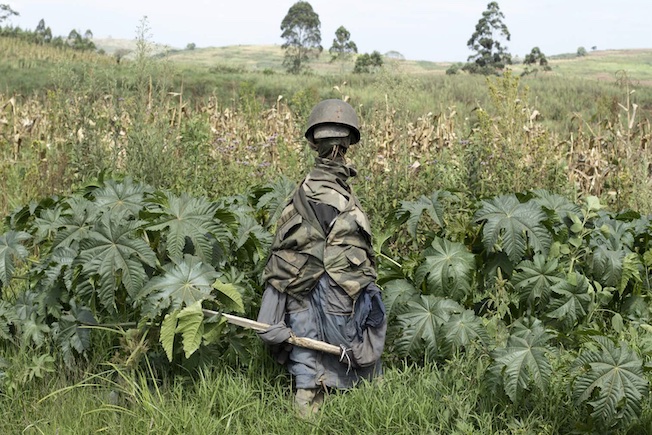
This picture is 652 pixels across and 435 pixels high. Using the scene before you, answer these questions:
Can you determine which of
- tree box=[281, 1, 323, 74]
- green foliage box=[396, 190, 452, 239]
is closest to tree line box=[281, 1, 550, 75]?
tree box=[281, 1, 323, 74]

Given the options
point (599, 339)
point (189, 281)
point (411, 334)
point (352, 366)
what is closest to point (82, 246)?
point (189, 281)

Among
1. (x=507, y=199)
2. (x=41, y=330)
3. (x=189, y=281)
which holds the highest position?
(x=507, y=199)

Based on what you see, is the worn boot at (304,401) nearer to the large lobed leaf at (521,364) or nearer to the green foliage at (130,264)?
the green foliage at (130,264)

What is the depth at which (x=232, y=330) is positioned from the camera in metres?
4.01

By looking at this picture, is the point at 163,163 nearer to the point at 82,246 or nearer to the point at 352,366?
the point at 82,246

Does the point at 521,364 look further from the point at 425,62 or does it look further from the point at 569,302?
the point at 425,62

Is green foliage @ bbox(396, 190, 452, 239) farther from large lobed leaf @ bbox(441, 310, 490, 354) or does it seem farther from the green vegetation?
large lobed leaf @ bbox(441, 310, 490, 354)

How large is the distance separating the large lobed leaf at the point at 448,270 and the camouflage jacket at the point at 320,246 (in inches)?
14.2

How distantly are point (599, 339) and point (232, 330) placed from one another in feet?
6.42

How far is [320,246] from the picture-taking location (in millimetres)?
3861

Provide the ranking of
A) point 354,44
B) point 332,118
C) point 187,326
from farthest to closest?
point 354,44 < point 332,118 < point 187,326

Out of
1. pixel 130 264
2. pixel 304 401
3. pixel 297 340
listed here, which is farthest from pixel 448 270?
pixel 130 264

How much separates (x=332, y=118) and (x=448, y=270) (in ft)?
3.60

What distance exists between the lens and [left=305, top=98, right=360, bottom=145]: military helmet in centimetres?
381
